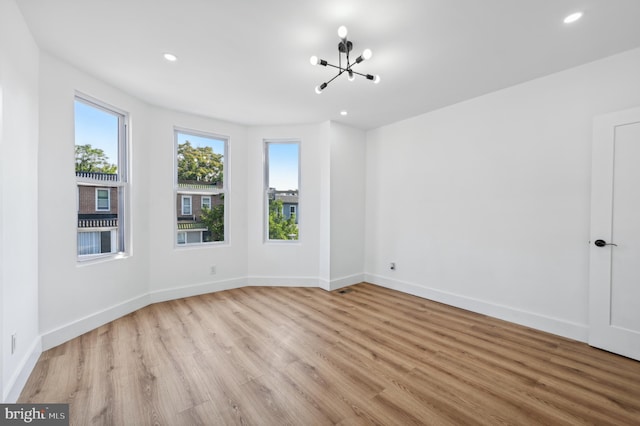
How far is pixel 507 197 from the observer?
3.22 metres

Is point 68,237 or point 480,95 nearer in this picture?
point 68,237

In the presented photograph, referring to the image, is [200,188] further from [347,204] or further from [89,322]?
[347,204]

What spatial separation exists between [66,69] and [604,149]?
17.7 ft

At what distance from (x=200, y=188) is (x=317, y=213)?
1.95 meters

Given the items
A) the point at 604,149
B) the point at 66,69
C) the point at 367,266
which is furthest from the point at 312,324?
the point at 66,69

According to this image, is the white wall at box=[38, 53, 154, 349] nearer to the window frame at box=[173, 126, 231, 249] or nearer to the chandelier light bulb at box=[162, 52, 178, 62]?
the window frame at box=[173, 126, 231, 249]

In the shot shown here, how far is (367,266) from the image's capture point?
4934 mm

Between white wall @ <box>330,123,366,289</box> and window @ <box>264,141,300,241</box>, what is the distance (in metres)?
0.69

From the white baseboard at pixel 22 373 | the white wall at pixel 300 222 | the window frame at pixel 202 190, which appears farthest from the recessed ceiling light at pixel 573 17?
the white baseboard at pixel 22 373

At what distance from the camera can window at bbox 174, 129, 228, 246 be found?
4.09m

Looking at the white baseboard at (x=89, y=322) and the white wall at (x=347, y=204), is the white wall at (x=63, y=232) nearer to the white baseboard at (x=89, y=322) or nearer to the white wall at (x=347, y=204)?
the white baseboard at (x=89, y=322)

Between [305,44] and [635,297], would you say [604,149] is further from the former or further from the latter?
[305,44]

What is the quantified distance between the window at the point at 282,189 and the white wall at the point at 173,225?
0.41 m

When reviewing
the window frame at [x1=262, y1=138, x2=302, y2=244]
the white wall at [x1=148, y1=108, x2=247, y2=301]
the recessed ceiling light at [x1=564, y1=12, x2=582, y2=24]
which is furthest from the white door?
the white wall at [x1=148, y1=108, x2=247, y2=301]
